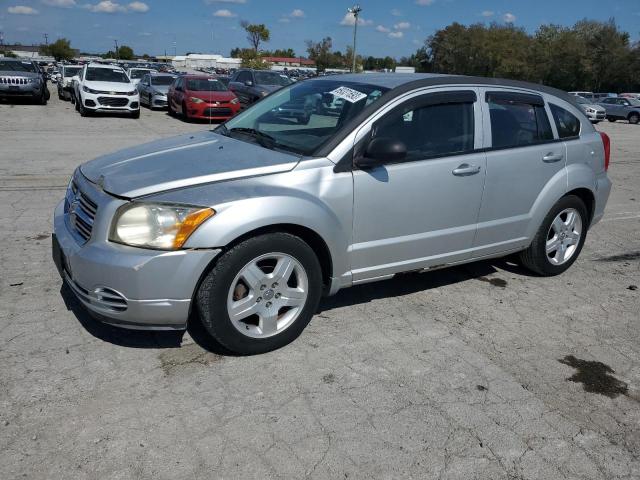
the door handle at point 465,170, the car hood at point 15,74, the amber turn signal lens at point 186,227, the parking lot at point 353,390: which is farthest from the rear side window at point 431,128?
the car hood at point 15,74

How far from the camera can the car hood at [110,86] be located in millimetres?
18125

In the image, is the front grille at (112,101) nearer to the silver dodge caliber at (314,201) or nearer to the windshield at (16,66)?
the windshield at (16,66)

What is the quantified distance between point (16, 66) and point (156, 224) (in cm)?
2231

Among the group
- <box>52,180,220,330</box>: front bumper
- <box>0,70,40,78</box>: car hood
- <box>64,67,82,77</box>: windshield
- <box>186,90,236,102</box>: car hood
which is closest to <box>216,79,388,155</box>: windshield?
<box>52,180,220,330</box>: front bumper

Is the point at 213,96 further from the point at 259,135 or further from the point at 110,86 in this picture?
the point at 259,135

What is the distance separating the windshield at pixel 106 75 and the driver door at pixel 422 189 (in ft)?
56.6

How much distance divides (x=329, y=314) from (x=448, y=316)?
902 millimetres

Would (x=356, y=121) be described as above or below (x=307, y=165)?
above

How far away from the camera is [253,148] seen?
13.0 feet

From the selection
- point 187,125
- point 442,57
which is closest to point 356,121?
point 187,125

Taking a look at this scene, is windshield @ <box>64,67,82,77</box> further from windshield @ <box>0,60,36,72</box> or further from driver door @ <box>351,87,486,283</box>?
driver door @ <box>351,87,486,283</box>

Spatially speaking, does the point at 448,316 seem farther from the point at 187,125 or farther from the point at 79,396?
the point at 187,125

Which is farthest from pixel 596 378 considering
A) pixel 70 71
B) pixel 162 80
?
pixel 70 71

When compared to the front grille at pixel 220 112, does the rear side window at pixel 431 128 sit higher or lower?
higher
